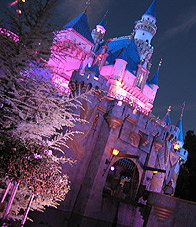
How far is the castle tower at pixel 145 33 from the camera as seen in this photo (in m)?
40.3

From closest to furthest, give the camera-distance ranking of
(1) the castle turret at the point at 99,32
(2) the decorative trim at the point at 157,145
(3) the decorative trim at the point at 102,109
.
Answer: (3) the decorative trim at the point at 102,109 → (2) the decorative trim at the point at 157,145 → (1) the castle turret at the point at 99,32

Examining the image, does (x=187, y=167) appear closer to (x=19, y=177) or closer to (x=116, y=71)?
(x=116, y=71)

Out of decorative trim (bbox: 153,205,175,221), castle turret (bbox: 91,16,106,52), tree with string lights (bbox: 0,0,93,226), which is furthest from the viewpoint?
castle turret (bbox: 91,16,106,52)

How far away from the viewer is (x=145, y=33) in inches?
1645

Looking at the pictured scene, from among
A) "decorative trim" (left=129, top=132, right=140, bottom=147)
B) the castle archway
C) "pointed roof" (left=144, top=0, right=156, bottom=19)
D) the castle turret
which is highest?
"pointed roof" (left=144, top=0, right=156, bottom=19)

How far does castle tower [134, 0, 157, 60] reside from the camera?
40.3m

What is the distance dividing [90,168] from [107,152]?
1.78 metres

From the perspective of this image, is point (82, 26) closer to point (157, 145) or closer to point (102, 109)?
point (102, 109)

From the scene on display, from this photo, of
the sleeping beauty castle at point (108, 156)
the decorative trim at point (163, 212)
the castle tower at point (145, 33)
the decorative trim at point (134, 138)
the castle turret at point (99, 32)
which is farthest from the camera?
the castle tower at point (145, 33)

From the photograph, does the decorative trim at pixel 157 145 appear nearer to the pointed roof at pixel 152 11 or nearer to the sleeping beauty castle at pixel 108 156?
the sleeping beauty castle at pixel 108 156

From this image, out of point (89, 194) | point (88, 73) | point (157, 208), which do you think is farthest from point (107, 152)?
point (157, 208)

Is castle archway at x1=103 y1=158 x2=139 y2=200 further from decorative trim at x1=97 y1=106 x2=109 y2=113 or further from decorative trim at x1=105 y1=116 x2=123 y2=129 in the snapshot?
decorative trim at x1=97 y1=106 x2=109 y2=113

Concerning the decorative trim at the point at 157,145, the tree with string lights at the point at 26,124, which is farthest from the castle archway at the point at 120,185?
the tree with string lights at the point at 26,124

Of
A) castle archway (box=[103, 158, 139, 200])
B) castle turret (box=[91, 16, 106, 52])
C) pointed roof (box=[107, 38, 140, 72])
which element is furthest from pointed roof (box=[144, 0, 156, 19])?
castle archway (box=[103, 158, 139, 200])
